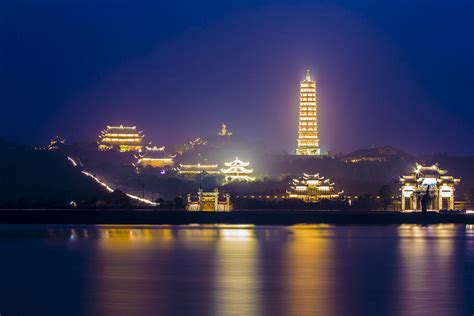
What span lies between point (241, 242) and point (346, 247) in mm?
7039

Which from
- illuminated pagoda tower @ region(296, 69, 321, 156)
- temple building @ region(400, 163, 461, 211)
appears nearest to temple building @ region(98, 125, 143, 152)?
illuminated pagoda tower @ region(296, 69, 321, 156)

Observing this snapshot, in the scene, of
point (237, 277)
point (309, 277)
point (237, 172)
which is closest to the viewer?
point (309, 277)

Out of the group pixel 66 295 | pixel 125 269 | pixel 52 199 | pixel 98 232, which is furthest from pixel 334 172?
pixel 66 295

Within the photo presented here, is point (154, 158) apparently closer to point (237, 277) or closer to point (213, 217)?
point (213, 217)

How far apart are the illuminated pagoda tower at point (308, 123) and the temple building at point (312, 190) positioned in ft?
90.1

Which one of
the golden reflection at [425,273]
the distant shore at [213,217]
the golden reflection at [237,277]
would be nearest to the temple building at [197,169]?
the distant shore at [213,217]

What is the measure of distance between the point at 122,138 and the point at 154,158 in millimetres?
8710

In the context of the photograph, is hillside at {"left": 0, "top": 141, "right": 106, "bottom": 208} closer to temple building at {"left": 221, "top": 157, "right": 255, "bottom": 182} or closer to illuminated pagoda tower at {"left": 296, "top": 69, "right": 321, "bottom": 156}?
temple building at {"left": 221, "top": 157, "right": 255, "bottom": 182}

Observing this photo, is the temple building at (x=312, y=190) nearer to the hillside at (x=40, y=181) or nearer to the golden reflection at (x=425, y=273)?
the hillside at (x=40, y=181)

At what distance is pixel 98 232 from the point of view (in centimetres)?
8375

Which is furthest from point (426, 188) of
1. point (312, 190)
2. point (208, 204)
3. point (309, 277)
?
point (309, 277)

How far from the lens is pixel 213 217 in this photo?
10462cm

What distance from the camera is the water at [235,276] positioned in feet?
128

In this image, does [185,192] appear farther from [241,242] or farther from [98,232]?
[241,242]
